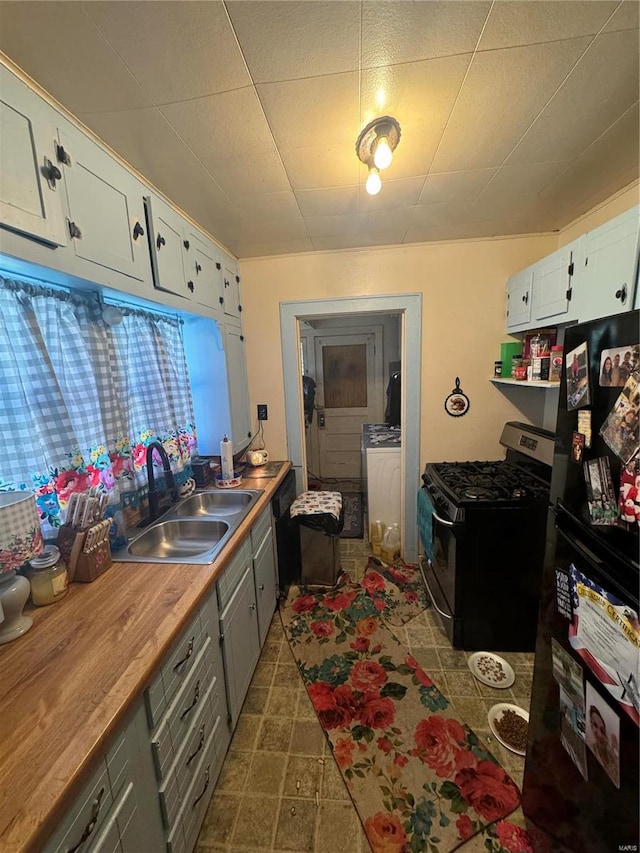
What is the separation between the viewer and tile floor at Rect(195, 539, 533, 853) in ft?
3.87

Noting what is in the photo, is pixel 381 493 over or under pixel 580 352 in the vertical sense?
under

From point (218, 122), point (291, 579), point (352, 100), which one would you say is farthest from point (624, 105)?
point (291, 579)

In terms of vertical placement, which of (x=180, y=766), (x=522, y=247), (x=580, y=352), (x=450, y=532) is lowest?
(x=180, y=766)

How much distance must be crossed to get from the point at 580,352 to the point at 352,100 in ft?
3.59

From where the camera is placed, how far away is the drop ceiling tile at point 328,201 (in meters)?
1.65

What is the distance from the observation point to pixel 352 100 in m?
1.10

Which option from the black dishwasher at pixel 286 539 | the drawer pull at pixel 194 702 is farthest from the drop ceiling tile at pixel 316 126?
the drawer pull at pixel 194 702

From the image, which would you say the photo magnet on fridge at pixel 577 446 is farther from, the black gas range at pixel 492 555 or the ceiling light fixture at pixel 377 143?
the ceiling light fixture at pixel 377 143

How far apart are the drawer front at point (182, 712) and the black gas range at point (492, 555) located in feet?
4.39

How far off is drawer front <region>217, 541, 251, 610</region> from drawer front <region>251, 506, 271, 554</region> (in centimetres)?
7

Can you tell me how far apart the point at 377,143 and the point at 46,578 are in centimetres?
193

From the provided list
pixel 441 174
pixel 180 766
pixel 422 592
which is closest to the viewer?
pixel 180 766

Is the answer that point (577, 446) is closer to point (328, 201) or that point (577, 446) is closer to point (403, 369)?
point (328, 201)

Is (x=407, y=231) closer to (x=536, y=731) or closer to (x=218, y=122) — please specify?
(x=218, y=122)
